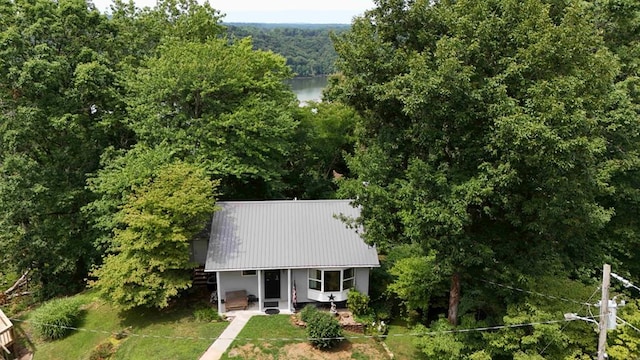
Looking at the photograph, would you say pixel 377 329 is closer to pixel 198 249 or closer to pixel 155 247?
pixel 198 249

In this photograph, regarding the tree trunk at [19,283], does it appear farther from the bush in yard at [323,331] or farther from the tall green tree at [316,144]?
the bush in yard at [323,331]

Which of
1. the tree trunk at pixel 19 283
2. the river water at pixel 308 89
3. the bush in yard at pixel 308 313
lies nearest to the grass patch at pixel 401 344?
the bush in yard at pixel 308 313

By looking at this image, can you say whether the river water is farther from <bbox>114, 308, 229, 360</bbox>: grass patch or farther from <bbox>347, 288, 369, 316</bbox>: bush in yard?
<bbox>114, 308, 229, 360</bbox>: grass patch

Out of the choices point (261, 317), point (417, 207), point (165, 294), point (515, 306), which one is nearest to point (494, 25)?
point (417, 207)

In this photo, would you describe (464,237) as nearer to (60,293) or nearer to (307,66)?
(60,293)

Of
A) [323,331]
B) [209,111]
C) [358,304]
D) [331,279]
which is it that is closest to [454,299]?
[358,304]

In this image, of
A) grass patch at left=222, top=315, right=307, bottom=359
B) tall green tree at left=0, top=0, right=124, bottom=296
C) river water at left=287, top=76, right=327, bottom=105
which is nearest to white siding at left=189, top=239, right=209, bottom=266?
grass patch at left=222, top=315, right=307, bottom=359
